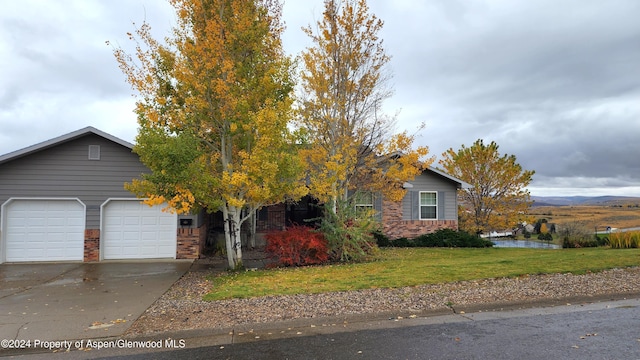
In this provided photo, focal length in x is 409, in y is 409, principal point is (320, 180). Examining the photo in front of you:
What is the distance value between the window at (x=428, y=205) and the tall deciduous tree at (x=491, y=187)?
2618 mm

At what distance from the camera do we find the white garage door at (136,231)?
47.2 ft

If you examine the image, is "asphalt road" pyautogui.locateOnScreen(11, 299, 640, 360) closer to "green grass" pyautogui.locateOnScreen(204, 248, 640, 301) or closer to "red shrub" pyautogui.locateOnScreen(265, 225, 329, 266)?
"green grass" pyautogui.locateOnScreen(204, 248, 640, 301)

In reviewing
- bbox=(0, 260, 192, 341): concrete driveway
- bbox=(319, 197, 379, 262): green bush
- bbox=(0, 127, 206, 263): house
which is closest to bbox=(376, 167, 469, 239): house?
bbox=(319, 197, 379, 262): green bush

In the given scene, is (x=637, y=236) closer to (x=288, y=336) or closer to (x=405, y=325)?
(x=405, y=325)

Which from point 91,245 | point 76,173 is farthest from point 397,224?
point 76,173

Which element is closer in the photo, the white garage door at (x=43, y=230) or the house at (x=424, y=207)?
the white garage door at (x=43, y=230)

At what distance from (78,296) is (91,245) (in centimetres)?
611

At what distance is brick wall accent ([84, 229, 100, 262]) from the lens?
554 inches

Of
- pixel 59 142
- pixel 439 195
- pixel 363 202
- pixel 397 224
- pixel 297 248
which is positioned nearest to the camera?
pixel 297 248

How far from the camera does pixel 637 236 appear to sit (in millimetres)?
15953

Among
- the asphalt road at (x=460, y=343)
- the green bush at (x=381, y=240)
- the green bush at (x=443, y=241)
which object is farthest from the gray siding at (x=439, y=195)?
the asphalt road at (x=460, y=343)

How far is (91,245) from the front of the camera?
46.3 feet

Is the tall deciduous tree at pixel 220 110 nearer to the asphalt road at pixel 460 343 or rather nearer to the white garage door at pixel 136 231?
the white garage door at pixel 136 231

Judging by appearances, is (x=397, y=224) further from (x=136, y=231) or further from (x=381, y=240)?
(x=136, y=231)
